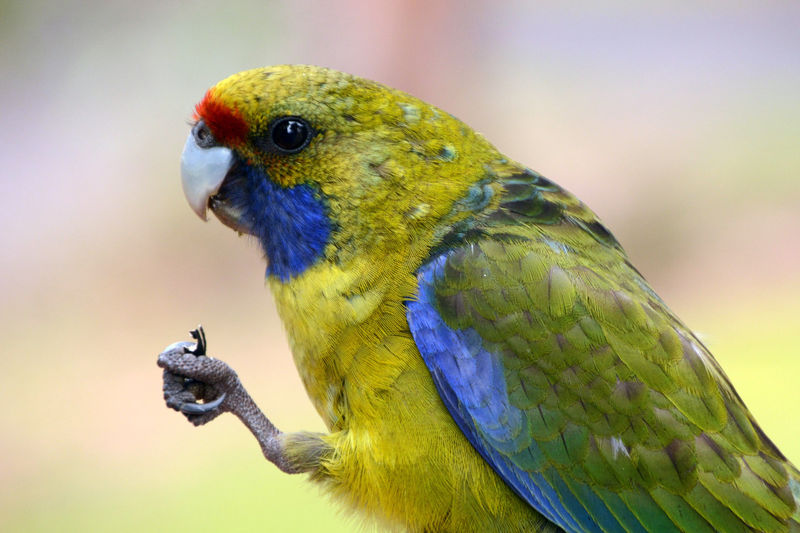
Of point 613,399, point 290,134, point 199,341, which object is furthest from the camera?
point 199,341

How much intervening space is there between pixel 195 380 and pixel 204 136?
1.91 ft

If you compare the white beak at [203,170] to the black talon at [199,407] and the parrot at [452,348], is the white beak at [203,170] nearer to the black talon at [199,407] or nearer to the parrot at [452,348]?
the parrot at [452,348]

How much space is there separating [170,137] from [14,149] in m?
0.91

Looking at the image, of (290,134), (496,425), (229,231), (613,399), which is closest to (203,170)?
(290,134)

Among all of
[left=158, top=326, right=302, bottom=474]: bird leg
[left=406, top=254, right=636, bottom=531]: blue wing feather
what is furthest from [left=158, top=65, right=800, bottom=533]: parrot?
[left=158, top=326, right=302, bottom=474]: bird leg

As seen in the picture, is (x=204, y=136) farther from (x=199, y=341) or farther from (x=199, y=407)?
(x=199, y=407)

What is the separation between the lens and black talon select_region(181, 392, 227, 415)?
2084 millimetres

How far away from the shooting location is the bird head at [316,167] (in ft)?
6.21

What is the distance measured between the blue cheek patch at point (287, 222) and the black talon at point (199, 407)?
1.18 feet

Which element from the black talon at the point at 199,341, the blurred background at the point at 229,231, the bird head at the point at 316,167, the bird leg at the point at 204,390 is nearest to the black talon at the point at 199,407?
the bird leg at the point at 204,390

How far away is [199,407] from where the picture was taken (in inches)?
82.1

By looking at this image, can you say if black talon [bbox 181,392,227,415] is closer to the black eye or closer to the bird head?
the bird head

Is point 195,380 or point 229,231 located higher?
point 229,231

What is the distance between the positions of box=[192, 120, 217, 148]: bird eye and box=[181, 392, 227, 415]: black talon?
0.61 metres
